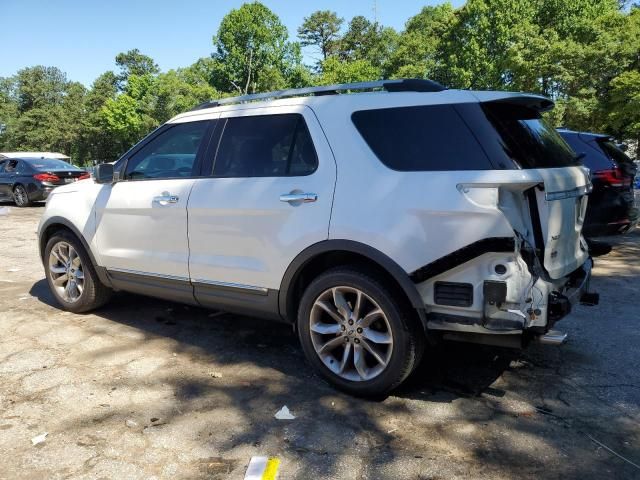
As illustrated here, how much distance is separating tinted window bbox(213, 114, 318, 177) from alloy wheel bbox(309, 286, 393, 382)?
0.87 meters

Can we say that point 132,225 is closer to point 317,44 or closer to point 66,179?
point 66,179

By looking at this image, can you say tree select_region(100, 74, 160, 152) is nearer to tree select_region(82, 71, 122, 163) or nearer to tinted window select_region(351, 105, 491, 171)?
tree select_region(82, 71, 122, 163)

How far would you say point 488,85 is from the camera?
40156 mm

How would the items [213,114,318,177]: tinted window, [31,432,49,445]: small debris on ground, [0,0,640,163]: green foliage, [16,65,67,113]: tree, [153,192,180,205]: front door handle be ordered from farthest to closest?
[16,65,67,113]: tree
[0,0,640,163]: green foliage
[153,192,180,205]: front door handle
[213,114,318,177]: tinted window
[31,432,49,445]: small debris on ground

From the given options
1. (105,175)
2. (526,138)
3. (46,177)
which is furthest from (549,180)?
(46,177)

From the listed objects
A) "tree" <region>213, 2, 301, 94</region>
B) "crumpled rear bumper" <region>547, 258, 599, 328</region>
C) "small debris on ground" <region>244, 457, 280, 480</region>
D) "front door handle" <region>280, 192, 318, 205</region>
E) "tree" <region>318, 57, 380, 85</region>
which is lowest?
"small debris on ground" <region>244, 457, 280, 480</region>

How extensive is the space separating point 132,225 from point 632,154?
29348mm

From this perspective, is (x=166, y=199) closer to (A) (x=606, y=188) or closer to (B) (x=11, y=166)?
(A) (x=606, y=188)

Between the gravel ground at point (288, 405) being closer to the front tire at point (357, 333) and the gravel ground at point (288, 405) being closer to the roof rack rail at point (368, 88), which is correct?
the front tire at point (357, 333)

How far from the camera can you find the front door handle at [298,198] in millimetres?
3359

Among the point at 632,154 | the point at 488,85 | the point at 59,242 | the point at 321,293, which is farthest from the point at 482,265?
the point at 488,85

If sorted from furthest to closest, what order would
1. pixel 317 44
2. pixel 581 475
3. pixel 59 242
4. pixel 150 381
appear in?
pixel 317 44 < pixel 59 242 < pixel 150 381 < pixel 581 475

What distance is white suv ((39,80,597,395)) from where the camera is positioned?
9.39 feet

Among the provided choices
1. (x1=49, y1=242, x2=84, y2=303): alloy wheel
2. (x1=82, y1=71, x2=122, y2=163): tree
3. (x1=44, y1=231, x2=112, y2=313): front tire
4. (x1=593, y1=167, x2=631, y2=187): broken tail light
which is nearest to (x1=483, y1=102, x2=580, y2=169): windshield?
(x1=593, y1=167, x2=631, y2=187): broken tail light
